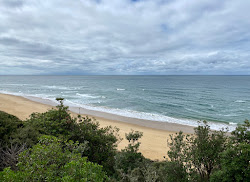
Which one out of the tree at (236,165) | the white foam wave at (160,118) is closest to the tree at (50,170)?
the tree at (236,165)

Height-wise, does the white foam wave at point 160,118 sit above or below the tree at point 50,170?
below

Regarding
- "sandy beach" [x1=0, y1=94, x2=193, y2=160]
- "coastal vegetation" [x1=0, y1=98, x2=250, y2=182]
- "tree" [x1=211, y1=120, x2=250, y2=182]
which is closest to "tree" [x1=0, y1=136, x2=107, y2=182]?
"coastal vegetation" [x1=0, y1=98, x2=250, y2=182]

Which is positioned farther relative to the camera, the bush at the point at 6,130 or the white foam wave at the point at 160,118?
the white foam wave at the point at 160,118

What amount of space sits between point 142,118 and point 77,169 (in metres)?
26.7

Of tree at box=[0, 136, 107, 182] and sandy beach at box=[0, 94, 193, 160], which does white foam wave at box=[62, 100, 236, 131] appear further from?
tree at box=[0, 136, 107, 182]

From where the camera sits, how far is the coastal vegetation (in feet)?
14.5

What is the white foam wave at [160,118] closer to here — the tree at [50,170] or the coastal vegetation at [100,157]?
the coastal vegetation at [100,157]

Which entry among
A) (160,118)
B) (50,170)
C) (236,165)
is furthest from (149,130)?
(50,170)

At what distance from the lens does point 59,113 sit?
10.9 m

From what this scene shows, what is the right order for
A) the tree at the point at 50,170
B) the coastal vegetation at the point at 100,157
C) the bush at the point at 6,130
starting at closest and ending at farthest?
the tree at the point at 50,170 < the coastal vegetation at the point at 100,157 < the bush at the point at 6,130

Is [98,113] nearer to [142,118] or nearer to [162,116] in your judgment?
[142,118]

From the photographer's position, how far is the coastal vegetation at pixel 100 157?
14.5ft

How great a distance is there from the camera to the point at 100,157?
9695mm

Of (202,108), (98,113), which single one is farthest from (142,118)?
(202,108)
